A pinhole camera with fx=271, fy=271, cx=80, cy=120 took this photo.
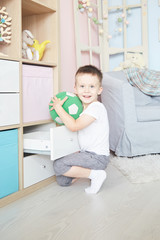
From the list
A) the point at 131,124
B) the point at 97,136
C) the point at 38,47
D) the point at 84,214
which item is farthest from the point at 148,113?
the point at 84,214

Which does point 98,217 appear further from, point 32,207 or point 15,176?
point 15,176

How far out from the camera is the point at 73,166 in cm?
142

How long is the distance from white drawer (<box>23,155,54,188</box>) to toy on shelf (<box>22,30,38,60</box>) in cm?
57

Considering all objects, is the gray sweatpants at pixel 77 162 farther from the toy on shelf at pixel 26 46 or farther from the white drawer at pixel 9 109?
the toy on shelf at pixel 26 46

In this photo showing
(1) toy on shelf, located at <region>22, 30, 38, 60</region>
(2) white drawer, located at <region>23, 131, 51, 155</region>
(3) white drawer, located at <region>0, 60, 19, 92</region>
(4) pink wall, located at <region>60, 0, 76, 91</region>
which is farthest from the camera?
(4) pink wall, located at <region>60, 0, 76, 91</region>

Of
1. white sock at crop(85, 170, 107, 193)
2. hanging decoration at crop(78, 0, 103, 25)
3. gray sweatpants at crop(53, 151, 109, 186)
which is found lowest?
white sock at crop(85, 170, 107, 193)

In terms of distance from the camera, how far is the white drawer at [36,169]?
4.53 ft

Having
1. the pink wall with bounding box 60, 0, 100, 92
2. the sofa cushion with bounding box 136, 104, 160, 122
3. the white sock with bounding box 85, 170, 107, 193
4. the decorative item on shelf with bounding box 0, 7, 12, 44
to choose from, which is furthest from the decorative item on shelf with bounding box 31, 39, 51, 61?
the sofa cushion with bounding box 136, 104, 160, 122

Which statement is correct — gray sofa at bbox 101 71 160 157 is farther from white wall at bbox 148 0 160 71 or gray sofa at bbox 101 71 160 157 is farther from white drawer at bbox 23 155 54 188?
white wall at bbox 148 0 160 71

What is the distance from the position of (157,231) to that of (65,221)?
35cm

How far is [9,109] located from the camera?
4.17 ft

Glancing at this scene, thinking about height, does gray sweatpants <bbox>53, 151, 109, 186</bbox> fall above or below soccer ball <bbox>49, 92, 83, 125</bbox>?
below

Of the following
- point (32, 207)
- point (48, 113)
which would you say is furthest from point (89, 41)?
point (32, 207)

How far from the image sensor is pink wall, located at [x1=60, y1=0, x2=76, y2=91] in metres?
2.50
